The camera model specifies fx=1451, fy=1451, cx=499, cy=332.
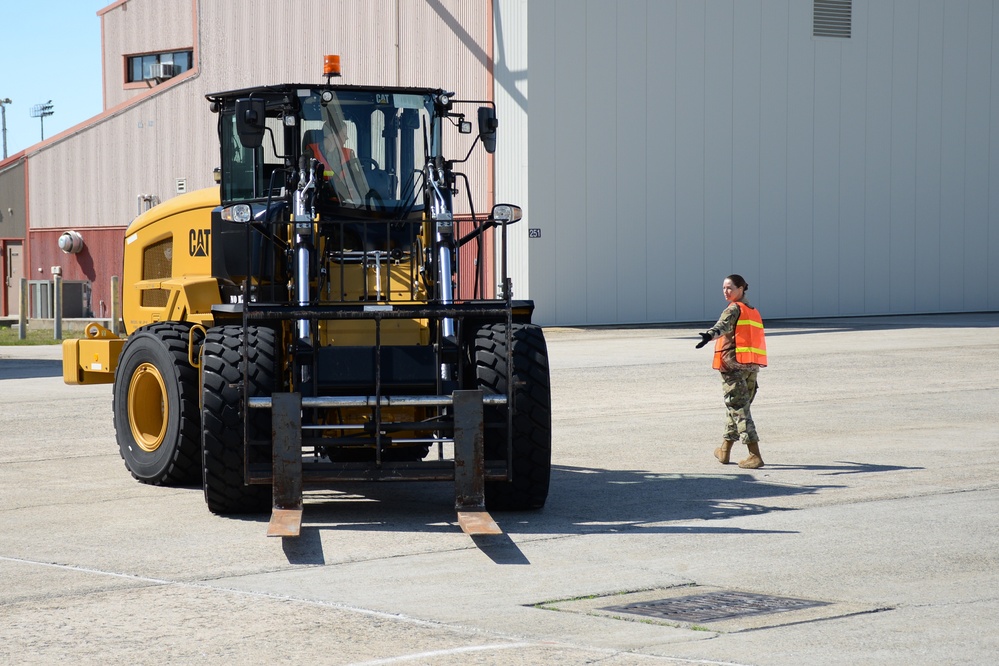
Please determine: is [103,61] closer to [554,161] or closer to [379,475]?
[554,161]

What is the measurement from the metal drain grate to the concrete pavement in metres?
0.08

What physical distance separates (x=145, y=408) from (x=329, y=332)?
237 cm

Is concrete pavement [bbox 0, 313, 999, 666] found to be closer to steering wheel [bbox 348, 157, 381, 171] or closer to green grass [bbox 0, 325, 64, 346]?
steering wheel [bbox 348, 157, 381, 171]

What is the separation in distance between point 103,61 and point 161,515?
40.2 metres

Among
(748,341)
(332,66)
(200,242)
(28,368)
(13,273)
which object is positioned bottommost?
(28,368)

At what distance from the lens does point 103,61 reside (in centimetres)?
4744

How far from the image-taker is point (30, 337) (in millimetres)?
33688

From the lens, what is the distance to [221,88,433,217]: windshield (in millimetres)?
10938

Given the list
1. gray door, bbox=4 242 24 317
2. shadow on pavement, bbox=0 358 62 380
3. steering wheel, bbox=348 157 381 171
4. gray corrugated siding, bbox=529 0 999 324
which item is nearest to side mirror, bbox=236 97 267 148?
steering wheel, bbox=348 157 381 171

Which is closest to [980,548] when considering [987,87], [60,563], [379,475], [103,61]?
[379,475]

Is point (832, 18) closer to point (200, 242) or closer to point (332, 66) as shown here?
point (332, 66)

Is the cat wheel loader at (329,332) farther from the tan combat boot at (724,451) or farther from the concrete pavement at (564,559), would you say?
the tan combat boot at (724,451)

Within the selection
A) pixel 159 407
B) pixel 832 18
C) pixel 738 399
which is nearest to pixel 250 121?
pixel 159 407

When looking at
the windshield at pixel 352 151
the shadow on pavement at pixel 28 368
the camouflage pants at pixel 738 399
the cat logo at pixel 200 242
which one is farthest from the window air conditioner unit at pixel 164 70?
the camouflage pants at pixel 738 399
